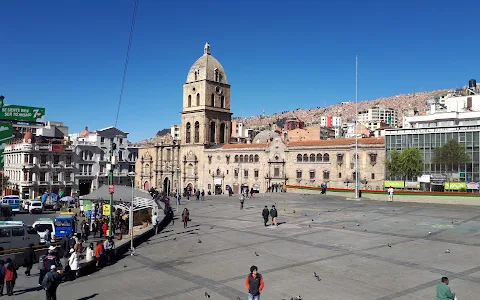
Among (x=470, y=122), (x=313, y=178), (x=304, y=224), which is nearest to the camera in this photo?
(x=304, y=224)

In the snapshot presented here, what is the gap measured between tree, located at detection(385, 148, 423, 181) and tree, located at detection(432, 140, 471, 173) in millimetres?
2253

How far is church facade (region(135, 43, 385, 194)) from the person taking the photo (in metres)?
61.2

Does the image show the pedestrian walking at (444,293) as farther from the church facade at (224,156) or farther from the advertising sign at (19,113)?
the church facade at (224,156)

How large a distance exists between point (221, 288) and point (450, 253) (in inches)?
449

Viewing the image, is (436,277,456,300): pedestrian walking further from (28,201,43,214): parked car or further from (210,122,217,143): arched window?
(210,122,217,143): arched window

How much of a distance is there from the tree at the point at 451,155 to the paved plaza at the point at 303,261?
21.0m

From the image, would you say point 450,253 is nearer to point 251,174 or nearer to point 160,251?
point 160,251

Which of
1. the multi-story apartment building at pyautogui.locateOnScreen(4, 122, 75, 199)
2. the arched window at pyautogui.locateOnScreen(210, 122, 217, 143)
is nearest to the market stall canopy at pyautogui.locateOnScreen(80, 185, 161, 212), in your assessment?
the multi-story apartment building at pyautogui.locateOnScreen(4, 122, 75, 199)

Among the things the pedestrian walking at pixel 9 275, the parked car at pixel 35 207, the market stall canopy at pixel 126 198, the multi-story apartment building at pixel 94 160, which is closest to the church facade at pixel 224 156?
the multi-story apartment building at pixel 94 160

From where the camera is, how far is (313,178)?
65.6 metres

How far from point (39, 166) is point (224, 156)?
3114 centimetres

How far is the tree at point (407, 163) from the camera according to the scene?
5331cm

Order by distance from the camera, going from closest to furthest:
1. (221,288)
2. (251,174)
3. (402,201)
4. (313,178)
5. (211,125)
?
(221,288) < (402,201) < (313,178) < (251,174) < (211,125)

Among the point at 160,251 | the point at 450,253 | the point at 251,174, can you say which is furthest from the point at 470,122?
the point at 160,251
